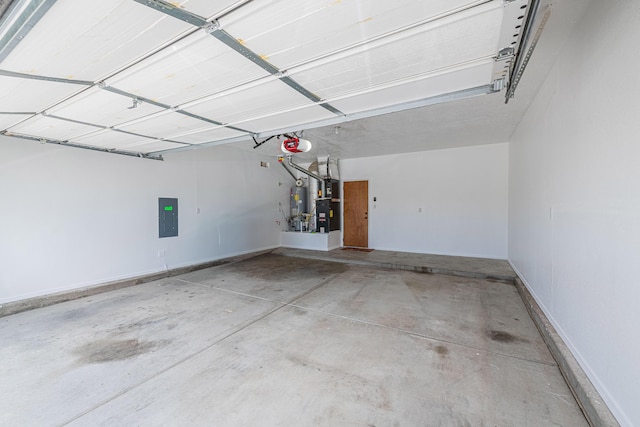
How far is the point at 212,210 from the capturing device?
19.6 ft

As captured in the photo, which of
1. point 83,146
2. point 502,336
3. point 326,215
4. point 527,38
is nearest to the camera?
point 527,38

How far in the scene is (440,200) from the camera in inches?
259

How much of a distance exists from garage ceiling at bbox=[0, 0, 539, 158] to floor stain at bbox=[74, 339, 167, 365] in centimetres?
232

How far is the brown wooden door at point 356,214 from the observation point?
24.9ft

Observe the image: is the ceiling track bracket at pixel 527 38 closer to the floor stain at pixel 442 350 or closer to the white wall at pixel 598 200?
the white wall at pixel 598 200

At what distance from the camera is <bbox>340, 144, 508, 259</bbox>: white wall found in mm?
6004

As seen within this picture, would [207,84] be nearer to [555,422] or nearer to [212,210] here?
[555,422]

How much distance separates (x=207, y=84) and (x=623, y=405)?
343cm

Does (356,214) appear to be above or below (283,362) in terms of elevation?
above

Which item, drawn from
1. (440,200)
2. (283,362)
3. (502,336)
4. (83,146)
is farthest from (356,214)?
(83,146)

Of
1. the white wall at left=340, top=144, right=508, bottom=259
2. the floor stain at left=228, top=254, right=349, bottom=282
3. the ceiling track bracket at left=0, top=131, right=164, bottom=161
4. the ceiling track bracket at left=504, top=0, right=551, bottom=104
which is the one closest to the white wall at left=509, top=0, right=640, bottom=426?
the ceiling track bracket at left=504, top=0, right=551, bottom=104

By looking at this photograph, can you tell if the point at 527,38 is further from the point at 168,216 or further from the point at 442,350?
the point at 168,216

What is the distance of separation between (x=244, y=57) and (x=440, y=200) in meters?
6.06

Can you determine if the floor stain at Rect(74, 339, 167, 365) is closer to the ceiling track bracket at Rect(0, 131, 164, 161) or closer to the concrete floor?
the concrete floor
